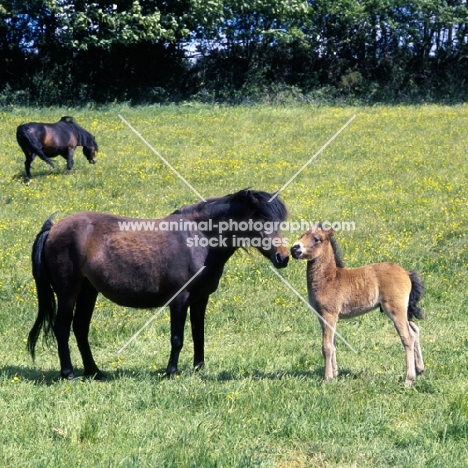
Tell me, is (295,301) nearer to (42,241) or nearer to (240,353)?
(240,353)

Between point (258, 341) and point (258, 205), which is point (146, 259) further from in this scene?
point (258, 341)

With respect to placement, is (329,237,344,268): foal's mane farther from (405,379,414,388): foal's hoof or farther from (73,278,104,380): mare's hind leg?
(73,278,104,380): mare's hind leg

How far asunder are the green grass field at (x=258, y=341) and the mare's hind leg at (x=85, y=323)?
328 mm

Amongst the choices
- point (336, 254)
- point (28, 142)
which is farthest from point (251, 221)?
point (28, 142)

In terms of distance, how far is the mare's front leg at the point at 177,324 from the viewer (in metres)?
7.72

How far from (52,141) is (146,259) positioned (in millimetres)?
12851

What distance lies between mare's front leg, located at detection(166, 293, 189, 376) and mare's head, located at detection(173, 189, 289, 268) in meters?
0.79

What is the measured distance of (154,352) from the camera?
9.20 metres

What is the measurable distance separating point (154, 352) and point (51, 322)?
1518mm

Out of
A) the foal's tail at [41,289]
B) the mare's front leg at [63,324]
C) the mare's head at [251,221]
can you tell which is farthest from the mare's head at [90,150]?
the mare's head at [251,221]

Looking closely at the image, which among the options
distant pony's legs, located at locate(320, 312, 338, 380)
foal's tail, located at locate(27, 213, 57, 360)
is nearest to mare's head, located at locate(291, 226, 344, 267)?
distant pony's legs, located at locate(320, 312, 338, 380)

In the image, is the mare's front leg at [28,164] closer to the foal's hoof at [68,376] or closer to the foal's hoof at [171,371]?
Result: the foal's hoof at [68,376]

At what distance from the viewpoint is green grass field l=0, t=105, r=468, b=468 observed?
569cm

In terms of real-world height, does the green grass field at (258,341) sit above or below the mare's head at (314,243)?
below
